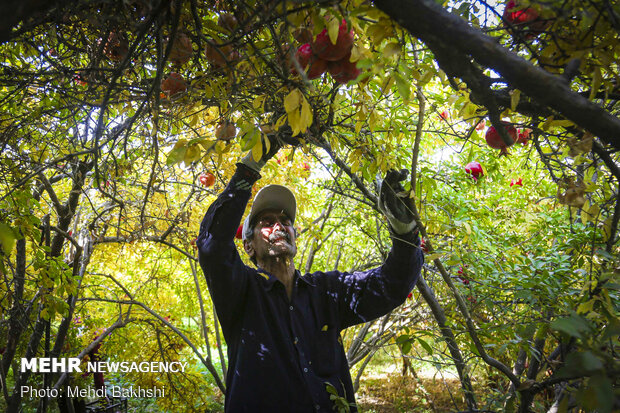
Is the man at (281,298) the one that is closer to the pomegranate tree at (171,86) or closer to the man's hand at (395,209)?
the man's hand at (395,209)

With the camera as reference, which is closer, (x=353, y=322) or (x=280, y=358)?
(x=280, y=358)

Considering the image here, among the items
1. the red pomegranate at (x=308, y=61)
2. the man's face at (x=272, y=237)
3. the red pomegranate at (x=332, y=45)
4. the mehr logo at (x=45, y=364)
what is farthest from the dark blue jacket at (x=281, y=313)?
the mehr logo at (x=45, y=364)

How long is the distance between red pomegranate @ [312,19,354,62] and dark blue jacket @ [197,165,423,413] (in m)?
0.78

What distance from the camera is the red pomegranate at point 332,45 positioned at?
46.1 inches

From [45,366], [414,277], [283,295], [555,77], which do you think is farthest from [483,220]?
[45,366]

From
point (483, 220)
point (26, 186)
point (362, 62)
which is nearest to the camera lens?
point (362, 62)

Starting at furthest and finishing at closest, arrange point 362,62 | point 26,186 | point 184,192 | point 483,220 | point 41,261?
point 184,192, point 483,220, point 41,261, point 26,186, point 362,62

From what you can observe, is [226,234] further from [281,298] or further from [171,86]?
[171,86]

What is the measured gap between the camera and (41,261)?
232cm

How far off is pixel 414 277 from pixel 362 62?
138 cm

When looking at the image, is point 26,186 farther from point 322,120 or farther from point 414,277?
point 414,277

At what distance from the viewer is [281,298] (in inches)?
81.1

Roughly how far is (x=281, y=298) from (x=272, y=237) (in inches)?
13.5

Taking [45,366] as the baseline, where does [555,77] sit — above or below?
below
